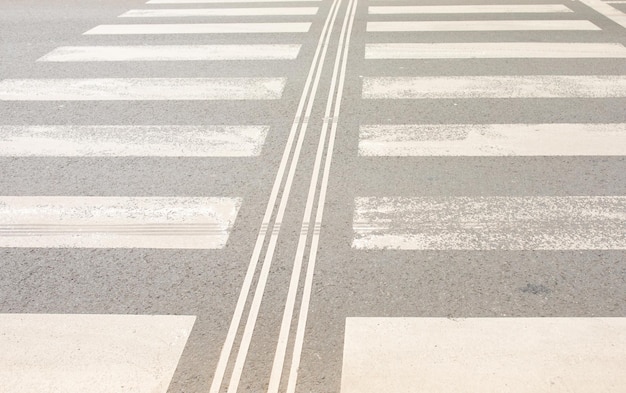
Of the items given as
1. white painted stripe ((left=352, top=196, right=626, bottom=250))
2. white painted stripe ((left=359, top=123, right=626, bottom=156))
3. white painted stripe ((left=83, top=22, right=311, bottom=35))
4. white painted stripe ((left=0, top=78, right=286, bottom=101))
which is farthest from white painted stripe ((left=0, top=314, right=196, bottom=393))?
white painted stripe ((left=83, top=22, right=311, bottom=35))

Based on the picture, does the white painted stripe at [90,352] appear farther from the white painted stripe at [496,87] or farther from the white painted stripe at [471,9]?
the white painted stripe at [471,9]

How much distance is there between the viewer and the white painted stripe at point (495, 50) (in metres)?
11.1

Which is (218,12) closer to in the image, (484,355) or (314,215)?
(314,215)

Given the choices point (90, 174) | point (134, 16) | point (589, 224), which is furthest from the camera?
point (134, 16)

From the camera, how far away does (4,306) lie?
5555 millimetres

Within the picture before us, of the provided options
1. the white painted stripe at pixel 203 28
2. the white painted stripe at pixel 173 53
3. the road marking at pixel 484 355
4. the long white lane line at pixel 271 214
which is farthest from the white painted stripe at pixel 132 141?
the white painted stripe at pixel 203 28

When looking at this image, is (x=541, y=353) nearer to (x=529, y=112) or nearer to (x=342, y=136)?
(x=342, y=136)

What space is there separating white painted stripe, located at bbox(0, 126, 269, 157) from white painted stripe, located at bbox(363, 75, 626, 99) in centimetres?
191

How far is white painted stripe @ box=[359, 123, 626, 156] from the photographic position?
7922 millimetres

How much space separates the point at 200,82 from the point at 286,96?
3.92 feet

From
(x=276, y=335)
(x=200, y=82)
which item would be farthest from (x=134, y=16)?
(x=276, y=335)

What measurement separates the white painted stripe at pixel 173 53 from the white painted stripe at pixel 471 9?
3067 mm

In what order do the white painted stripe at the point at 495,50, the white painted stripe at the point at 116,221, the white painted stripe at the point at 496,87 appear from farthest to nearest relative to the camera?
the white painted stripe at the point at 495,50, the white painted stripe at the point at 496,87, the white painted stripe at the point at 116,221

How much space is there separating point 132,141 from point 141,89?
1.80m
